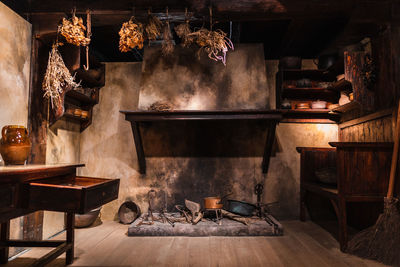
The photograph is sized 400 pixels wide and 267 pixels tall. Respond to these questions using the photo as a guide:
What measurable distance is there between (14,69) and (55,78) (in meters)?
0.42

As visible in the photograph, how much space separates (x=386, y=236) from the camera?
2.89 m

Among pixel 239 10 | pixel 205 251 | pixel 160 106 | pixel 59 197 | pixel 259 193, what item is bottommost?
pixel 205 251

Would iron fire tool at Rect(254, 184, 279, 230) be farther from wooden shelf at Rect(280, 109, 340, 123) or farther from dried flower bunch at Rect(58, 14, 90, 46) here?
dried flower bunch at Rect(58, 14, 90, 46)

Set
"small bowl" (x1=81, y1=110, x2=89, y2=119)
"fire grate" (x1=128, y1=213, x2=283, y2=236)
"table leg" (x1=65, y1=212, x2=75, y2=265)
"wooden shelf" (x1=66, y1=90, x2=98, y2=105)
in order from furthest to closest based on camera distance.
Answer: "small bowl" (x1=81, y1=110, x2=89, y2=119) → "wooden shelf" (x1=66, y1=90, x2=98, y2=105) → "fire grate" (x1=128, y1=213, x2=283, y2=236) → "table leg" (x1=65, y1=212, x2=75, y2=265)

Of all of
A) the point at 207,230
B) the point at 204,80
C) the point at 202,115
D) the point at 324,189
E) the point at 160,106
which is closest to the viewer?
the point at 324,189

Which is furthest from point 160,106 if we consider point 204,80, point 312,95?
point 312,95

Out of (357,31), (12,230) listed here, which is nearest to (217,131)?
(357,31)

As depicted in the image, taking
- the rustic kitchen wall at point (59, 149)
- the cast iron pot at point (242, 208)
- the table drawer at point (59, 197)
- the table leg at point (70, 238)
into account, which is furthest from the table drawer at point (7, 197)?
the cast iron pot at point (242, 208)

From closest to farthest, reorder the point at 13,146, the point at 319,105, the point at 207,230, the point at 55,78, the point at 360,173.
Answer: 1. the point at 13,146
2. the point at 360,173
3. the point at 55,78
4. the point at 207,230
5. the point at 319,105

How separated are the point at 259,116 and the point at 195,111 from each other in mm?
912

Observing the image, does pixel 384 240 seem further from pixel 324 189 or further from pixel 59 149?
pixel 59 149

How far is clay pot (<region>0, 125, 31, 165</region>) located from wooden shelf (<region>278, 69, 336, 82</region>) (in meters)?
3.86

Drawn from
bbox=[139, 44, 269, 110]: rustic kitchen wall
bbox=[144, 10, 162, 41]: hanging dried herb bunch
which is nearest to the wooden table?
bbox=[144, 10, 162, 41]: hanging dried herb bunch

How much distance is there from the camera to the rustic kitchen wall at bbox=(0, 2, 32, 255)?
290 cm
